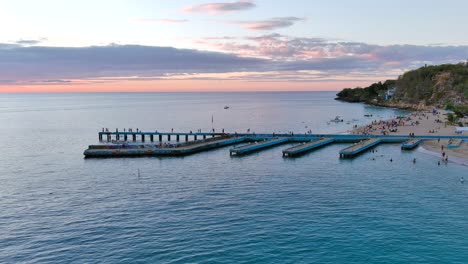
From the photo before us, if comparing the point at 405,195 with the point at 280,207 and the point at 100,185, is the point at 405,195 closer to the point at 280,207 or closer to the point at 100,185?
the point at 280,207

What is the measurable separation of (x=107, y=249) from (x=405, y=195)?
33033 mm

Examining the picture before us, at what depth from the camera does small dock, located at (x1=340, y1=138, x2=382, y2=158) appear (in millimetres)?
75875

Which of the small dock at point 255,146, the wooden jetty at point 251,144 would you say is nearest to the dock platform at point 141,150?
the wooden jetty at point 251,144

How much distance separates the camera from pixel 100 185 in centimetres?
5653

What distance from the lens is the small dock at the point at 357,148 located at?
75.9m

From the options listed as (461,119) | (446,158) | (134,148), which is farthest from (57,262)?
(461,119)

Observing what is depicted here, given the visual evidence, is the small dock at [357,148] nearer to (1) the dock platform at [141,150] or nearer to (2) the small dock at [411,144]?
(2) the small dock at [411,144]

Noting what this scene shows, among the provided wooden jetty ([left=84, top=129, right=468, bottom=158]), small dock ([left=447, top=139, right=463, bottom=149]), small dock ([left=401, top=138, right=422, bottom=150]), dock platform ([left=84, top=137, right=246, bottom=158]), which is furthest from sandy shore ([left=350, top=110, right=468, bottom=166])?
dock platform ([left=84, top=137, right=246, bottom=158])

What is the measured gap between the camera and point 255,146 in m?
87.6

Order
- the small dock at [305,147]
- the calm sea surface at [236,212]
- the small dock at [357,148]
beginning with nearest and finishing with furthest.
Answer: the calm sea surface at [236,212]
the small dock at [357,148]
the small dock at [305,147]

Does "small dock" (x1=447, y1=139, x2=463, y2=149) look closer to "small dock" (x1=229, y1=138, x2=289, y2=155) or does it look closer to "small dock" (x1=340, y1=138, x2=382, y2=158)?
"small dock" (x1=340, y1=138, x2=382, y2=158)

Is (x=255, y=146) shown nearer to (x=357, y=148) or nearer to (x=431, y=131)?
(x=357, y=148)

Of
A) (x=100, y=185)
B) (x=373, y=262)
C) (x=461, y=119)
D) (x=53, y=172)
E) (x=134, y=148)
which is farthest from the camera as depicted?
(x=461, y=119)

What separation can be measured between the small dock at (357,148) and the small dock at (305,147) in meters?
7.73
